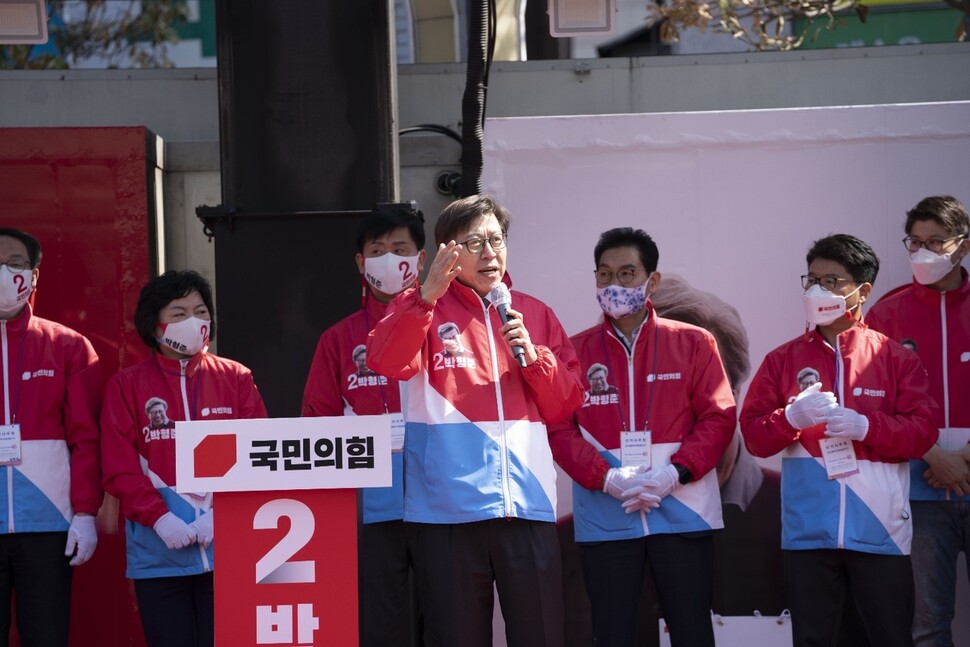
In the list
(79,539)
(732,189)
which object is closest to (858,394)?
(732,189)

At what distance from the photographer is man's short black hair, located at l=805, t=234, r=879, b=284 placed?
4.84 metres

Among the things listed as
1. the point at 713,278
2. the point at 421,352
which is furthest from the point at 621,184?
the point at 421,352

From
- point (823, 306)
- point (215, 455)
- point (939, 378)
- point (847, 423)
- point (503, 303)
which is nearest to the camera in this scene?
point (215, 455)

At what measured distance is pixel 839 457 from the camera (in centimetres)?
466

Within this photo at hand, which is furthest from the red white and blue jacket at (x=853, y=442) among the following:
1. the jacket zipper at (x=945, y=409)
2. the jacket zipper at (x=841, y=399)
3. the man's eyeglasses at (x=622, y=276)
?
the man's eyeglasses at (x=622, y=276)

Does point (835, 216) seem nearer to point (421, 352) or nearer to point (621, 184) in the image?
point (621, 184)

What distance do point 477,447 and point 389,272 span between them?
1.18m

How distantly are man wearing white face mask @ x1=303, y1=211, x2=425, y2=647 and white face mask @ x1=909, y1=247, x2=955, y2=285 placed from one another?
188cm

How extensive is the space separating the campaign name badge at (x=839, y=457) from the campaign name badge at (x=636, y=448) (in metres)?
0.61

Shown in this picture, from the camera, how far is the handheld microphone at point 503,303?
12.3 ft

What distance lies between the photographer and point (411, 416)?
3941mm

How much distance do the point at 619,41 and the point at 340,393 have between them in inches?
350

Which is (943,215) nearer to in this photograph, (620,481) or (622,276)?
(622,276)

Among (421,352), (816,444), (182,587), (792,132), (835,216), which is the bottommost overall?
(182,587)
